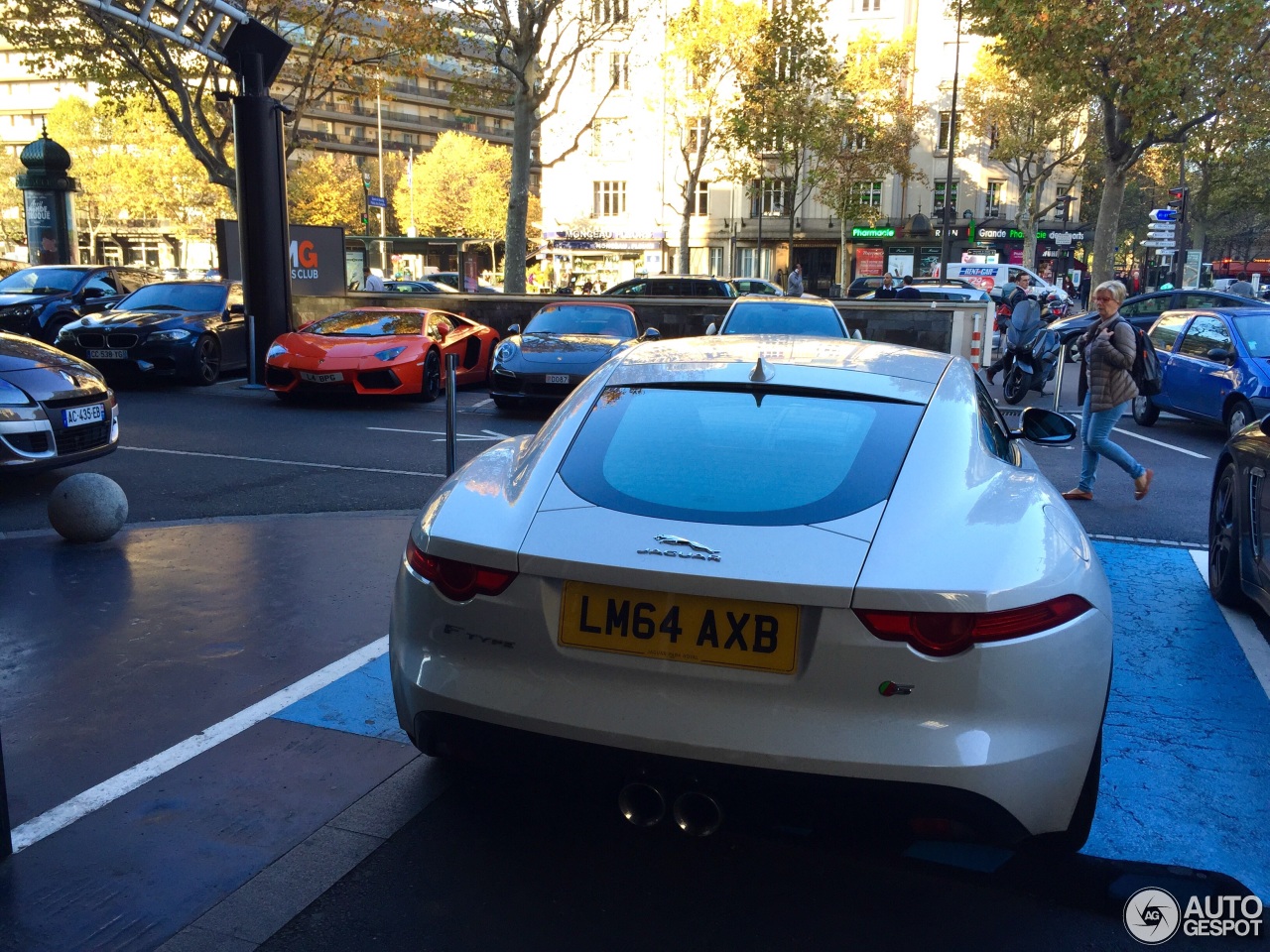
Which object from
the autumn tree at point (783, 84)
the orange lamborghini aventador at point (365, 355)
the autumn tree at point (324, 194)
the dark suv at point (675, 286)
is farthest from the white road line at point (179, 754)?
the autumn tree at point (324, 194)

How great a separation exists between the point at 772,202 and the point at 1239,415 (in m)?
50.8

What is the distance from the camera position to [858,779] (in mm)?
2457

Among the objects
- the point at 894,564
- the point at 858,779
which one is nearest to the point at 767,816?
the point at 858,779

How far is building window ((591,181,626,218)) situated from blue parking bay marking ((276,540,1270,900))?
57.9 meters

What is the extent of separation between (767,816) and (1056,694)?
743 mm

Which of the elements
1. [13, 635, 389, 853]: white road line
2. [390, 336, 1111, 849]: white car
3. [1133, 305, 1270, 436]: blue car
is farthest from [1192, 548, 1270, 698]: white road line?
[1133, 305, 1270, 436]: blue car

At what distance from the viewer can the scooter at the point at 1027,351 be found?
51.7 ft

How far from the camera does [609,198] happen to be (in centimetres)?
6156

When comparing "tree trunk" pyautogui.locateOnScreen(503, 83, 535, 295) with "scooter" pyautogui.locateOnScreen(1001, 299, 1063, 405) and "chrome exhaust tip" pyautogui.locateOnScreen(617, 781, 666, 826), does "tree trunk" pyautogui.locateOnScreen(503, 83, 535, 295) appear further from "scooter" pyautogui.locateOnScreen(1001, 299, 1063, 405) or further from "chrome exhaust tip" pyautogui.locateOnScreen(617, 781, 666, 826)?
"chrome exhaust tip" pyautogui.locateOnScreen(617, 781, 666, 826)

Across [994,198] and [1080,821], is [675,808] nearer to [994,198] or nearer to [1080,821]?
[1080,821]

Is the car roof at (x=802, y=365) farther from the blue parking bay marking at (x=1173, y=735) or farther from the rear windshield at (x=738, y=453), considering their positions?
the blue parking bay marking at (x=1173, y=735)

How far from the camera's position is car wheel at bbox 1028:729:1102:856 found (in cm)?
279

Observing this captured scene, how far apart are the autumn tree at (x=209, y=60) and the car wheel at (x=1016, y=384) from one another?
1615 centimetres

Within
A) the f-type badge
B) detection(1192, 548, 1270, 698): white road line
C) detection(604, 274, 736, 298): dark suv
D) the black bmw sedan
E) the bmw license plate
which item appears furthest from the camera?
detection(604, 274, 736, 298): dark suv
